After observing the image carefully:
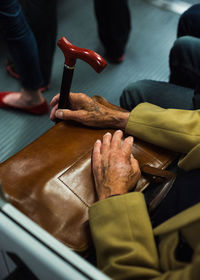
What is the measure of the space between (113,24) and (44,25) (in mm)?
401

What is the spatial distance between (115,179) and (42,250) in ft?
0.88

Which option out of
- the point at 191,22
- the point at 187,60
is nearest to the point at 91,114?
the point at 187,60

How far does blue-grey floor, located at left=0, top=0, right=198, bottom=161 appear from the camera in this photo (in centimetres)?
124

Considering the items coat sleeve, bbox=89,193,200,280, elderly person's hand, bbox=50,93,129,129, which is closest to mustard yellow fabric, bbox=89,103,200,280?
coat sleeve, bbox=89,193,200,280

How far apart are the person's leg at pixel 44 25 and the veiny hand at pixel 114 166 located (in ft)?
2.51

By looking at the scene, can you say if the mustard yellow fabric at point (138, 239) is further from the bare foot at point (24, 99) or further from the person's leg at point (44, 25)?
the person's leg at point (44, 25)

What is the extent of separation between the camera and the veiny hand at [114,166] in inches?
24.3

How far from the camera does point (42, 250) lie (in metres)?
0.40

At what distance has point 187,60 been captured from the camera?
3.06 ft

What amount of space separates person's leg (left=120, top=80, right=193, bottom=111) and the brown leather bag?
22cm

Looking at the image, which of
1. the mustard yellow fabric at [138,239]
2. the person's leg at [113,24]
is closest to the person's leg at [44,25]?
the person's leg at [113,24]

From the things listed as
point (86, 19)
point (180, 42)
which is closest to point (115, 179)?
point (180, 42)

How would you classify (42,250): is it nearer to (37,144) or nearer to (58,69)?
(37,144)

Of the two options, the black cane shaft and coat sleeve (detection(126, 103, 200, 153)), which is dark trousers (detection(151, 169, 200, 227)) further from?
the black cane shaft
